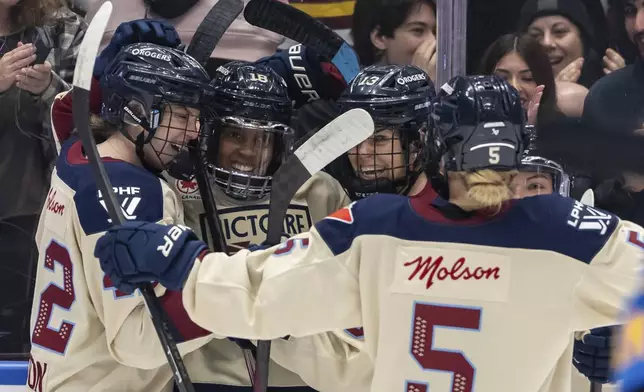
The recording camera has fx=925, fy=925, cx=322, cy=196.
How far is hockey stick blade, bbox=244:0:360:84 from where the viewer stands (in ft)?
Result: 7.31

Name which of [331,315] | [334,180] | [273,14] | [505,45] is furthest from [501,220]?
[505,45]

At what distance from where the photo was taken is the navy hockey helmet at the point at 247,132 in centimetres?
195

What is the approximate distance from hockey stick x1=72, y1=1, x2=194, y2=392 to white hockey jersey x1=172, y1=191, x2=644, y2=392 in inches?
5.0

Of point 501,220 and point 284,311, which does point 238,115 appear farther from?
point 501,220

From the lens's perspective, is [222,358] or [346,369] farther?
[222,358]

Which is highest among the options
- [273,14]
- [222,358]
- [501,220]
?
[273,14]

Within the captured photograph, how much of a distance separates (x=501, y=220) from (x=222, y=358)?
809 mm

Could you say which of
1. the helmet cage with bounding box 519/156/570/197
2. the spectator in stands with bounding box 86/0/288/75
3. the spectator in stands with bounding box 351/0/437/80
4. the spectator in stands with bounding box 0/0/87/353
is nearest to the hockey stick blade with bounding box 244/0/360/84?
the spectator in stands with bounding box 86/0/288/75

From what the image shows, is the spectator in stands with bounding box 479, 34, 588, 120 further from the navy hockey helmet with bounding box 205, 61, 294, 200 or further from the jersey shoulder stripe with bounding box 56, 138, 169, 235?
the jersey shoulder stripe with bounding box 56, 138, 169, 235

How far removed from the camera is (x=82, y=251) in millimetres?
1819

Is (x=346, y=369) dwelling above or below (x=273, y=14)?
below

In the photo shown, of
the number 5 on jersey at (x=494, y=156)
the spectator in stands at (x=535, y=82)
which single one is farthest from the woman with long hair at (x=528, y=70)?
the number 5 on jersey at (x=494, y=156)

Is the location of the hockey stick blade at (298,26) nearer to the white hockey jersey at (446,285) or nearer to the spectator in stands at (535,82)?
the spectator in stands at (535,82)

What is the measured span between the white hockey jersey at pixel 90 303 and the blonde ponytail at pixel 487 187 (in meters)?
0.60
